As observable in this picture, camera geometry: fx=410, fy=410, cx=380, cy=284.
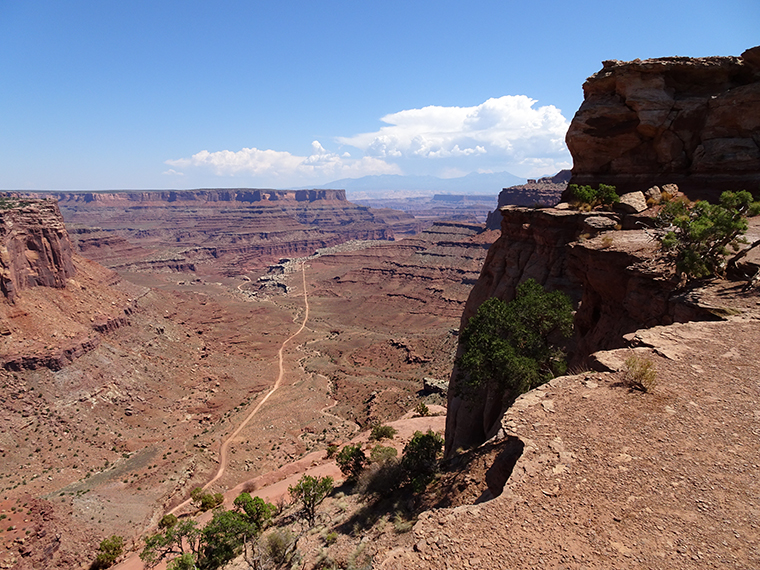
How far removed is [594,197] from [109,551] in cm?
3706

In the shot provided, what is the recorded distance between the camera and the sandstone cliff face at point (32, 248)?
48.8m

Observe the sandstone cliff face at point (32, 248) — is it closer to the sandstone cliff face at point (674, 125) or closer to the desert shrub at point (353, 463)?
the desert shrub at point (353, 463)

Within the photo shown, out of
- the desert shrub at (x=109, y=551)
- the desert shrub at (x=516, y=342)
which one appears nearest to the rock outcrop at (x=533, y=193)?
the desert shrub at (x=516, y=342)

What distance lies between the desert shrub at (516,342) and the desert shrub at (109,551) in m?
25.4

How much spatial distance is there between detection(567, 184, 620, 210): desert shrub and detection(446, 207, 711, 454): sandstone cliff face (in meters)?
1.43

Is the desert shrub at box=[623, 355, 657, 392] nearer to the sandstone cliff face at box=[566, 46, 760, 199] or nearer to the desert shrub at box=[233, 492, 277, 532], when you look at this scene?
the sandstone cliff face at box=[566, 46, 760, 199]

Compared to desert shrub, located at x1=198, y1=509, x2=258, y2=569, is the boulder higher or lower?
higher

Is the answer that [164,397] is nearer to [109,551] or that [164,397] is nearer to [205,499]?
[205,499]

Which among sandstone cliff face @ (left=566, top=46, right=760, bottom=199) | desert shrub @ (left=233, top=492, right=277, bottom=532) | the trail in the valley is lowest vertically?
the trail in the valley

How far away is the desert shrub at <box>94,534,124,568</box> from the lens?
25.3 meters

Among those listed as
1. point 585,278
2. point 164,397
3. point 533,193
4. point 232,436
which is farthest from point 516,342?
point 533,193

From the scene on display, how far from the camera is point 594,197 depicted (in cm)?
2422

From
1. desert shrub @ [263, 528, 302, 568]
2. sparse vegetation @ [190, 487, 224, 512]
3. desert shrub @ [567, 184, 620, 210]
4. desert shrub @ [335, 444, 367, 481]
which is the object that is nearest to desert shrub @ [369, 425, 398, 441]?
Answer: desert shrub @ [335, 444, 367, 481]

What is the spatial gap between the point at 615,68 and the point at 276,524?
33.5m
